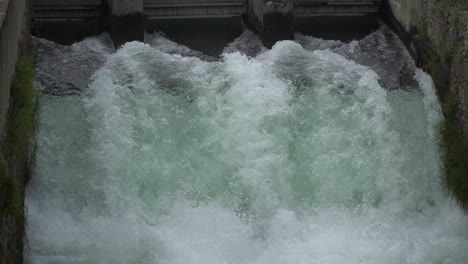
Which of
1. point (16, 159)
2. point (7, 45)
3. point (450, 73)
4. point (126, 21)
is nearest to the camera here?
point (7, 45)

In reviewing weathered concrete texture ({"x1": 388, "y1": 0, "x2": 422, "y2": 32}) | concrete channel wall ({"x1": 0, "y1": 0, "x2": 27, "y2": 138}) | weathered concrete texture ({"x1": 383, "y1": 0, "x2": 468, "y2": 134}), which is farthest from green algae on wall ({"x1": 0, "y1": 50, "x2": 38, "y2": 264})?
weathered concrete texture ({"x1": 388, "y1": 0, "x2": 422, "y2": 32})

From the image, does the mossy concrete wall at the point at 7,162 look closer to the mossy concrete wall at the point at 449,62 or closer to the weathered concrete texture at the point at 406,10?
the mossy concrete wall at the point at 449,62

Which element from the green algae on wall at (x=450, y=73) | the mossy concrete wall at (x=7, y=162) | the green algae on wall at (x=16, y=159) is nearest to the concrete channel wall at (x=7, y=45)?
the mossy concrete wall at (x=7, y=162)

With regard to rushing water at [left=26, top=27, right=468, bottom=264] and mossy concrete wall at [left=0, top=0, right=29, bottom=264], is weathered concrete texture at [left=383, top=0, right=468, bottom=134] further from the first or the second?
mossy concrete wall at [left=0, top=0, right=29, bottom=264]

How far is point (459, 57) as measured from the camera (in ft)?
30.0

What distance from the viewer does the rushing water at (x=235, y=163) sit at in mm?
8055

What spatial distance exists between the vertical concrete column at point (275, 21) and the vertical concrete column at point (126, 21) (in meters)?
1.50

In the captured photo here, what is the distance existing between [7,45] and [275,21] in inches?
166

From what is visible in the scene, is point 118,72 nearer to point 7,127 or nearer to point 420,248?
point 7,127

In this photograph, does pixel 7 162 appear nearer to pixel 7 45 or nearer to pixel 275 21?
pixel 7 45

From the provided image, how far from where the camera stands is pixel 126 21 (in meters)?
10.4

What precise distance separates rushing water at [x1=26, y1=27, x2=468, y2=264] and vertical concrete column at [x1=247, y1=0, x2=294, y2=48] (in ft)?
1.90

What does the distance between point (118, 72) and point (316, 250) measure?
311 centimetres

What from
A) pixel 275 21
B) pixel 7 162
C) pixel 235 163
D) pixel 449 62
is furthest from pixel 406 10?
pixel 7 162
